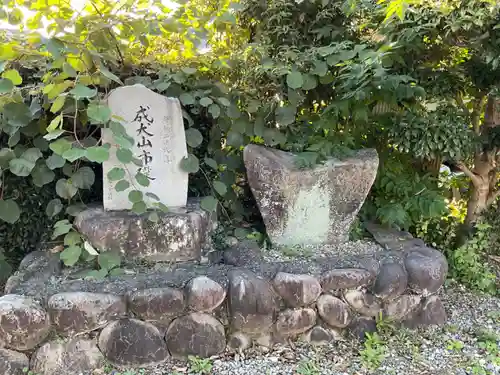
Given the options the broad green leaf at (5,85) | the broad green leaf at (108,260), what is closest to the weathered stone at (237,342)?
the broad green leaf at (108,260)

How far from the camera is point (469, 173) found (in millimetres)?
3676

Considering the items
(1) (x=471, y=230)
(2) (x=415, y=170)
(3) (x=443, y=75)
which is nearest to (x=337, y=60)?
(3) (x=443, y=75)

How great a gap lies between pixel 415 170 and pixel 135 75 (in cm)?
237

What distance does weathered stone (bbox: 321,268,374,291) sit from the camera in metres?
2.83

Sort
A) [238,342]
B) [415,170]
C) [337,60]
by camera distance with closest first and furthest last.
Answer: [238,342]
[337,60]
[415,170]

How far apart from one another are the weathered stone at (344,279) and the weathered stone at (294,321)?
0.64ft

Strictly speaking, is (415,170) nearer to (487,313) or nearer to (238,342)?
(487,313)

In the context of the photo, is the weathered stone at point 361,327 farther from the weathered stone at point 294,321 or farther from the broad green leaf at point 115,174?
the broad green leaf at point 115,174

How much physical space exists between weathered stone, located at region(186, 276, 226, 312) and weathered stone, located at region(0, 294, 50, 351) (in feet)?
2.55

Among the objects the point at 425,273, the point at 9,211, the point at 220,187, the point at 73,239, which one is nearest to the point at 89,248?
the point at 73,239

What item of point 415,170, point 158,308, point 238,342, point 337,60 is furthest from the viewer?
point 415,170

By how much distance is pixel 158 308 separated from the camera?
2.56 m

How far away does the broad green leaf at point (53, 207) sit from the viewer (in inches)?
119

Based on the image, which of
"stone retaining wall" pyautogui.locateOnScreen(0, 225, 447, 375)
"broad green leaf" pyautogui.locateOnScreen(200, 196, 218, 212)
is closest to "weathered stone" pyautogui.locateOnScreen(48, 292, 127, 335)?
"stone retaining wall" pyautogui.locateOnScreen(0, 225, 447, 375)
